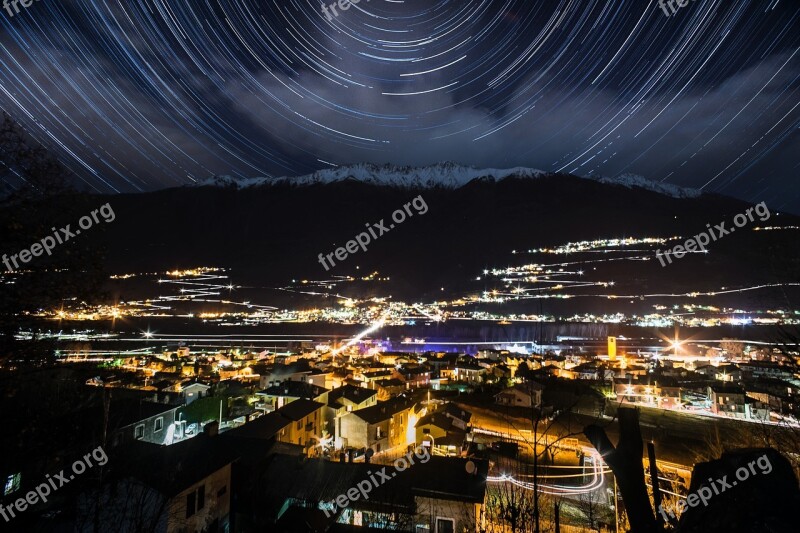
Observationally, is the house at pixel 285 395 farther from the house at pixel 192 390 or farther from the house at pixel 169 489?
the house at pixel 169 489

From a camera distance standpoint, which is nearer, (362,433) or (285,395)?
(362,433)

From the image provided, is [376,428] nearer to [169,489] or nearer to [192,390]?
[169,489]

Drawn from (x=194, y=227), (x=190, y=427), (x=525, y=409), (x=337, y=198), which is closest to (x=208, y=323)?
(x=190, y=427)

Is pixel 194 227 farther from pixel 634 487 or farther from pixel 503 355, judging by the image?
pixel 634 487

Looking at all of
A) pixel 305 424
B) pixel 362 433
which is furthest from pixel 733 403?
pixel 305 424

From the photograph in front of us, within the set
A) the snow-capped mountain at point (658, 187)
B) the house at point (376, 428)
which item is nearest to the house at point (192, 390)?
the house at point (376, 428)
